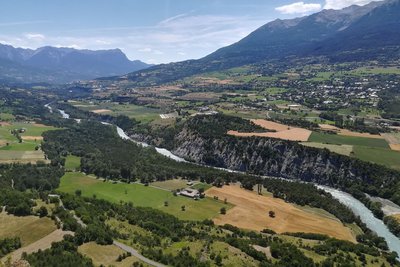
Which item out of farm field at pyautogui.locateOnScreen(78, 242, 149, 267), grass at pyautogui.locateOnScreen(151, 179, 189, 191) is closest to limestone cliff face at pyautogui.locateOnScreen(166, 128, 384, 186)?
grass at pyautogui.locateOnScreen(151, 179, 189, 191)

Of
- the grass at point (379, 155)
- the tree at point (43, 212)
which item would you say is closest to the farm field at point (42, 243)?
the tree at point (43, 212)

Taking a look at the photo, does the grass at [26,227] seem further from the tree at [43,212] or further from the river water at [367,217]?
the river water at [367,217]

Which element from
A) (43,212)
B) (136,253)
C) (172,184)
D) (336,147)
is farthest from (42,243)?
(336,147)

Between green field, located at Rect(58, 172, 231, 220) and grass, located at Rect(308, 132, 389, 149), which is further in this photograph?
grass, located at Rect(308, 132, 389, 149)

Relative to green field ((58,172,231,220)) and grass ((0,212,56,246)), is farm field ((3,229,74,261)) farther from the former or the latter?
green field ((58,172,231,220))

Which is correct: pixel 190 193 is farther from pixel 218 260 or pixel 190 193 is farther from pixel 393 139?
pixel 393 139
